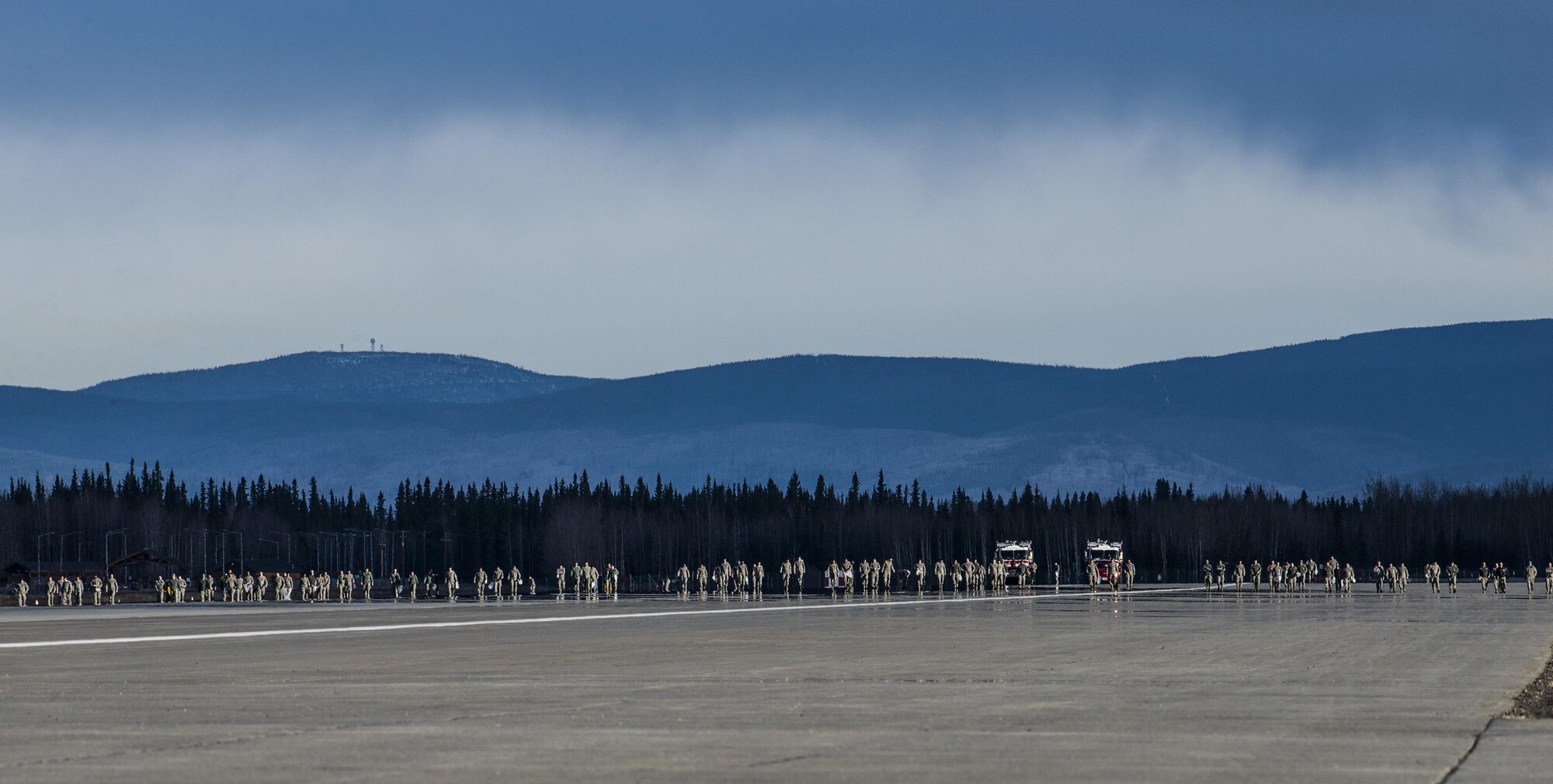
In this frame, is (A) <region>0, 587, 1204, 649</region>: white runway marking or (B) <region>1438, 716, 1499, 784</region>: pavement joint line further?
(A) <region>0, 587, 1204, 649</region>: white runway marking

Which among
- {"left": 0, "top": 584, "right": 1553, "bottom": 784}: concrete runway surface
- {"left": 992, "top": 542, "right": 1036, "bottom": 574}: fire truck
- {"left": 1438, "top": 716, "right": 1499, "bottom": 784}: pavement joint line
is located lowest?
{"left": 1438, "top": 716, "right": 1499, "bottom": 784}: pavement joint line

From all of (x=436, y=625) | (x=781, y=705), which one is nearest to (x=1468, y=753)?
(x=781, y=705)

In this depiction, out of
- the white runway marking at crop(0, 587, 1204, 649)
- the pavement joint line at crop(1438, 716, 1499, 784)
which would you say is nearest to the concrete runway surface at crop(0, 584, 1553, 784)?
the pavement joint line at crop(1438, 716, 1499, 784)

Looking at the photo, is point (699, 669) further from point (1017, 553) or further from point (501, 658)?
point (1017, 553)

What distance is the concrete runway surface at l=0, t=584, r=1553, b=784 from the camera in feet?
52.9

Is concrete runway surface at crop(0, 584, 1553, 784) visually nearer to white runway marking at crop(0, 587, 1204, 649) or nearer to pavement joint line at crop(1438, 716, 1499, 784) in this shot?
pavement joint line at crop(1438, 716, 1499, 784)

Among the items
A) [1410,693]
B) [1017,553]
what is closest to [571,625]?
[1410,693]

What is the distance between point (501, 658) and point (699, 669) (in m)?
4.87

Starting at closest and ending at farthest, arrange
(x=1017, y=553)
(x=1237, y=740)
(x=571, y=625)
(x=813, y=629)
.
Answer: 1. (x=1237, y=740)
2. (x=813, y=629)
3. (x=571, y=625)
4. (x=1017, y=553)

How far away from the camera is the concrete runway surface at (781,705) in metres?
16.1

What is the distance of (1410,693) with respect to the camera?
24078 mm

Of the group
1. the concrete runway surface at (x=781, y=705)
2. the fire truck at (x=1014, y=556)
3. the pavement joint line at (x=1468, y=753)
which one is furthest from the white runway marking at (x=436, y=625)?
the fire truck at (x=1014, y=556)

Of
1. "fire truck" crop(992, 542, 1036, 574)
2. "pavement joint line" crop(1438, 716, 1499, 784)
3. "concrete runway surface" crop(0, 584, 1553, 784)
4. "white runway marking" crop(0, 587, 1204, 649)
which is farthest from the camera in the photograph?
"fire truck" crop(992, 542, 1036, 574)

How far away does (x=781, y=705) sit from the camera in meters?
22.3
